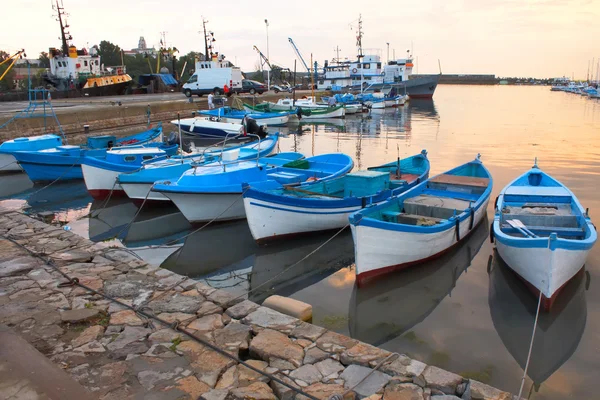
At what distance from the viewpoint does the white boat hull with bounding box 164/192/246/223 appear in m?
10.7

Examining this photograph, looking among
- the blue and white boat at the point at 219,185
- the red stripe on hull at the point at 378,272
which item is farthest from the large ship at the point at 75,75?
the red stripe on hull at the point at 378,272

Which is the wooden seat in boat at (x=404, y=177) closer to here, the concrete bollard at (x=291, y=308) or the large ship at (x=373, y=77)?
the concrete bollard at (x=291, y=308)

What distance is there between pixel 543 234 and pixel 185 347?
20.5 ft

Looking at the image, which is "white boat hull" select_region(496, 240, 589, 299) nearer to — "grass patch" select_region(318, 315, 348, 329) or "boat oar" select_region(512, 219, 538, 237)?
"boat oar" select_region(512, 219, 538, 237)

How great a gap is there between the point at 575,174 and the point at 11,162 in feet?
68.1

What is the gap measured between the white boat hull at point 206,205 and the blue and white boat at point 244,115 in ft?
51.1

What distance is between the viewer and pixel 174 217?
40.3 ft

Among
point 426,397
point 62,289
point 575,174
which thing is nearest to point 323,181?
point 62,289

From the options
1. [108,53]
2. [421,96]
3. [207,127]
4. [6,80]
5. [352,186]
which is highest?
[108,53]

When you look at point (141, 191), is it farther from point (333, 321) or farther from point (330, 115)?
point (330, 115)

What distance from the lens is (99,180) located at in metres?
13.5

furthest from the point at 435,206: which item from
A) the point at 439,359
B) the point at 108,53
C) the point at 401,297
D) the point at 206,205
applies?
the point at 108,53

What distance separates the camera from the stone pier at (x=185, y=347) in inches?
161

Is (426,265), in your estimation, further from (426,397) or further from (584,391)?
(426,397)
